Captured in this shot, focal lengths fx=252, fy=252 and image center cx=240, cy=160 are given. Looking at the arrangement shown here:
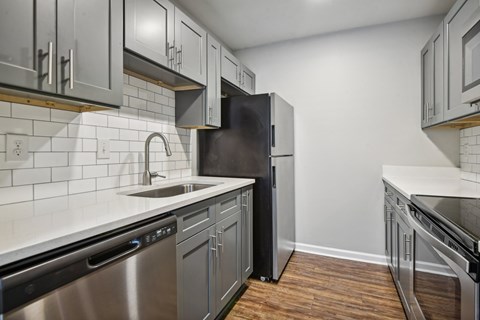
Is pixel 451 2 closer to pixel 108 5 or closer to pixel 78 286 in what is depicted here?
pixel 108 5

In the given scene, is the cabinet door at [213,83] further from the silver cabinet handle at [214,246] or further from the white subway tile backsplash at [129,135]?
the silver cabinet handle at [214,246]

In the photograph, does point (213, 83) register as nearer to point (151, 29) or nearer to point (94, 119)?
point (151, 29)

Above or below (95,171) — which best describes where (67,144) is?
above

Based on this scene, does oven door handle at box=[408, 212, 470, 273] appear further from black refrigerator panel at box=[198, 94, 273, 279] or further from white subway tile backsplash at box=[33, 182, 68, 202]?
white subway tile backsplash at box=[33, 182, 68, 202]

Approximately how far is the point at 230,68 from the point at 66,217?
2.03m

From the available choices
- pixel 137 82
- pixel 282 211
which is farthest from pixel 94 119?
pixel 282 211

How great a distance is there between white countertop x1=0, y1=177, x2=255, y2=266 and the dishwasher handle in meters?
0.08

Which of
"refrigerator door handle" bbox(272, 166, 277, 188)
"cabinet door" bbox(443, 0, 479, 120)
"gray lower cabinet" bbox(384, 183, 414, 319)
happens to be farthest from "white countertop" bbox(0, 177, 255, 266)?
"cabinet door" bbox(443, 0, 479, 120)

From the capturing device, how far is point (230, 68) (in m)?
2.54

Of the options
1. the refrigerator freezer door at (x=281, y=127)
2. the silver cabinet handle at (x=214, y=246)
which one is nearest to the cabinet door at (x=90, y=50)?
the silver cabinet handle at (x=214, y=246)

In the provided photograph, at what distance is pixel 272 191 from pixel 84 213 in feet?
5.12

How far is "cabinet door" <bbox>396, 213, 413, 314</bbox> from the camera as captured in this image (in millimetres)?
1539

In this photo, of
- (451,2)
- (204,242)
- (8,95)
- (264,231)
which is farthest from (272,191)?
(451,2)

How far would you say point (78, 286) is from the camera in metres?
0.80
